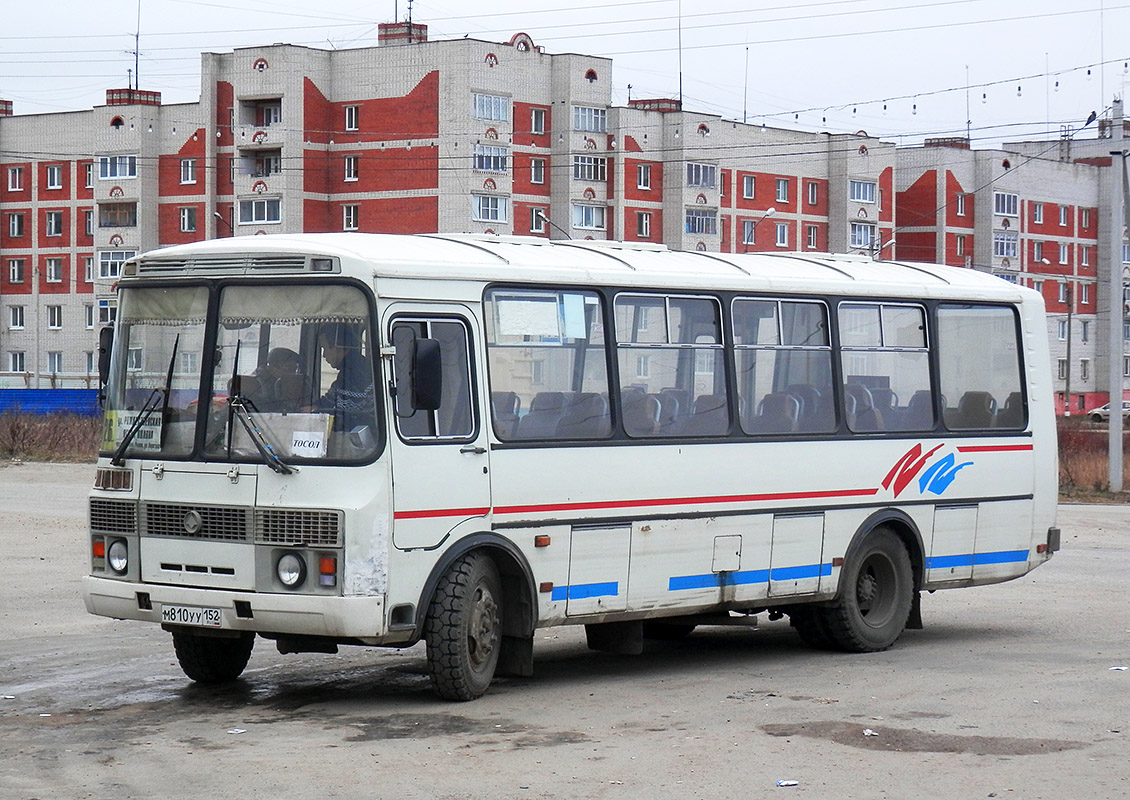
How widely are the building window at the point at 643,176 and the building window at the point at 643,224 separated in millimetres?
1331

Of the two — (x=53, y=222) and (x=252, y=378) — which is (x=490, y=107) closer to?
(x=53, y=222)

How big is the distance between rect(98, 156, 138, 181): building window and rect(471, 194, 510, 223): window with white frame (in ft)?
62.0

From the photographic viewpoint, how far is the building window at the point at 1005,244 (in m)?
104

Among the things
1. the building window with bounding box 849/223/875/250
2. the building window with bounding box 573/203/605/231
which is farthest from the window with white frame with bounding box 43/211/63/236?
the building window with bounding box 849/223/875/250

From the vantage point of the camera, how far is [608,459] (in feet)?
39.3

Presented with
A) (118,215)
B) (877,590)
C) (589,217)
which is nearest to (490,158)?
(589,217)

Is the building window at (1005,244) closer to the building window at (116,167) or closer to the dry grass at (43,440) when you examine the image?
the building window at (116,167)

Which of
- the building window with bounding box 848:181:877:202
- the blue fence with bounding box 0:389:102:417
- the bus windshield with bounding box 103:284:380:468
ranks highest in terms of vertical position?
the building window with bounding box 848:181:877:202

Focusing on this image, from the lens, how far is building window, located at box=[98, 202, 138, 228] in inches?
3494

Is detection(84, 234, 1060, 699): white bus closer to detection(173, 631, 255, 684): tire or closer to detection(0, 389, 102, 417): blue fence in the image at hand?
detection(173, 631, 255, 684): tire

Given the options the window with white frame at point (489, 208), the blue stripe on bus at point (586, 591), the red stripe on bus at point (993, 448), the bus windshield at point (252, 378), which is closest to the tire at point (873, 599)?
the red stripe on bus at point (993, 448)

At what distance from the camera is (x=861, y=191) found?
96.7m

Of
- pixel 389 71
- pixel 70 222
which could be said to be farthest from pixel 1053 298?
pixel 70 222

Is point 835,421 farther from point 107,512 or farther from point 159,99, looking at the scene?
point 159,99
